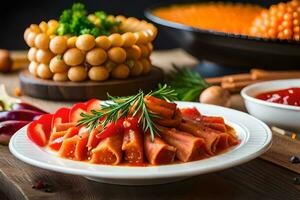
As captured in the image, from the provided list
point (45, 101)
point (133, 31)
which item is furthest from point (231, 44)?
point (45, 101)

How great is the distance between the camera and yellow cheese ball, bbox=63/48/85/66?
2.48 m

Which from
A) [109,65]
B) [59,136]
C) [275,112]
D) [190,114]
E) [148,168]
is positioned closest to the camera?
[148,168]

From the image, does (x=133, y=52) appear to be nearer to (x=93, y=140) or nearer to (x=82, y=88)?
(x=82, y=88)

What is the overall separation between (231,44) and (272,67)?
0.22 metres

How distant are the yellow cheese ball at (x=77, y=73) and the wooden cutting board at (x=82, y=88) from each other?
2cm

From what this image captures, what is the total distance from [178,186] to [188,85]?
3.18ft

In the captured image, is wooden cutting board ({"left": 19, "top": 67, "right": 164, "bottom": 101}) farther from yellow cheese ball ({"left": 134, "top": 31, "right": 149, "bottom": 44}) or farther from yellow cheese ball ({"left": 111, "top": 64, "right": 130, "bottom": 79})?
yellow cheese ball ({"left": 134, "top": 31, "right": 149, "bottom": 44})

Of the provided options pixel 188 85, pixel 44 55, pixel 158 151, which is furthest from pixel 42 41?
pixel 158 151

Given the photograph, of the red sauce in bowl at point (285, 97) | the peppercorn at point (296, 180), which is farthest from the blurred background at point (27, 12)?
the peppercorn at point (296, 180)

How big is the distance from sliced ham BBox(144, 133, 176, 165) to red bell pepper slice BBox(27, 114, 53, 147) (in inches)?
12.7

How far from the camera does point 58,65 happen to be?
253 centimetres

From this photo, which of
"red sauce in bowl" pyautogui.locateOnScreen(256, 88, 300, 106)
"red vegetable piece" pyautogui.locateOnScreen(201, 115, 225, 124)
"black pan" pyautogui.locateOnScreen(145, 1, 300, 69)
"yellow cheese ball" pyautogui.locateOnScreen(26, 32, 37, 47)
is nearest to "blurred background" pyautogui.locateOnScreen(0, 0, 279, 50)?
"black pan" pyautogui.locateOnScreen(145, 1, 300, 69)

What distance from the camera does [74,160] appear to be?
5.12 feet

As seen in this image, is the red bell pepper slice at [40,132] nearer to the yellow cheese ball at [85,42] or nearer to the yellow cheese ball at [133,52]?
the yellow cheese ball at [85,42]
